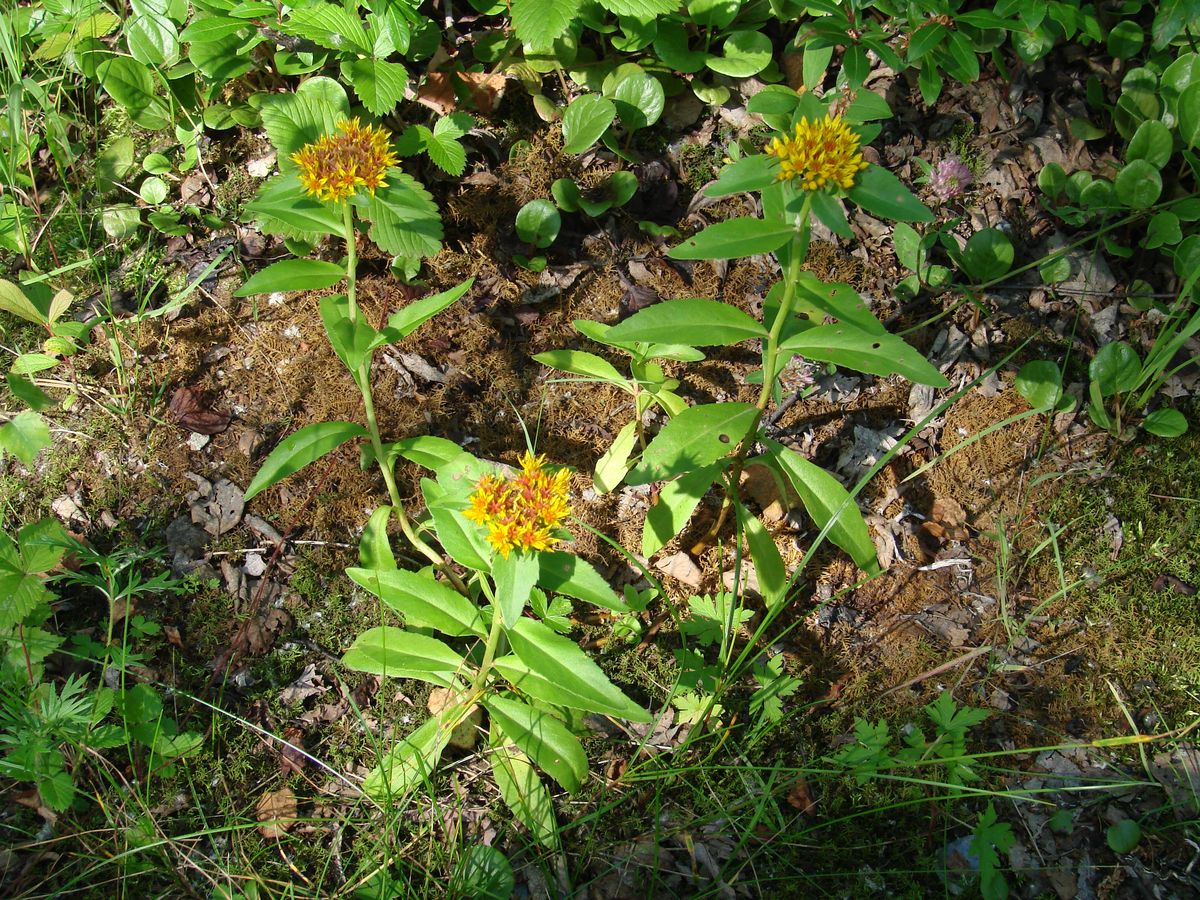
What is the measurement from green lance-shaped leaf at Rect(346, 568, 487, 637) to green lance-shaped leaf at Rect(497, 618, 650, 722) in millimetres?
187

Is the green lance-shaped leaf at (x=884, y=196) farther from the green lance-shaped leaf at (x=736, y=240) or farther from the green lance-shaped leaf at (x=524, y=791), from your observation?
the green lance-shaped leaf at (x=524, y=791)

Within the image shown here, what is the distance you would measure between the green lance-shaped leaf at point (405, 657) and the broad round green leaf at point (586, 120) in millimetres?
1852

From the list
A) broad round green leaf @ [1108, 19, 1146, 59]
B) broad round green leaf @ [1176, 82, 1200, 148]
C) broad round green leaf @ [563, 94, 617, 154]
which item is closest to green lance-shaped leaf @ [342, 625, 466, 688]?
broad round green leaf @ [563, 94, 617, 154]

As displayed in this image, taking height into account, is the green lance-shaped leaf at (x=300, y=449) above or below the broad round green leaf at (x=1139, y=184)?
below

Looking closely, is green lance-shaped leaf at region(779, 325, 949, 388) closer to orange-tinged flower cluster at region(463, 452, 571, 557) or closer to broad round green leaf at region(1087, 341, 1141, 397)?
orange-tinged flower cluster at region(463, 452, 571, 557)

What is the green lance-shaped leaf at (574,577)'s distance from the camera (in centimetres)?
205

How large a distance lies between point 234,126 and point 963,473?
3044 mm

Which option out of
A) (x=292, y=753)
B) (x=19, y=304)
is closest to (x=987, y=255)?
(x=292, y=753)

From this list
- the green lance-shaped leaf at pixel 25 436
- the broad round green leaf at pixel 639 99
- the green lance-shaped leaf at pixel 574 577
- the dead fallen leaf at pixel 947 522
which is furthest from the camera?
the broad round green leaf at pixel 639 99

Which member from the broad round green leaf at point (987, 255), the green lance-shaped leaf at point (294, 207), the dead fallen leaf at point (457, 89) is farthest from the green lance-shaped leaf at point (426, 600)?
the broad round green leaf at point (987, 255)

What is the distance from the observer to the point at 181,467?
8.94ft

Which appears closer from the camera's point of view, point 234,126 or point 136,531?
point 136,531

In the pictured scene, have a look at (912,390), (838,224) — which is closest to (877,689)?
(912,390)

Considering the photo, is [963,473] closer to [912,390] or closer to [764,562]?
[912,390]
